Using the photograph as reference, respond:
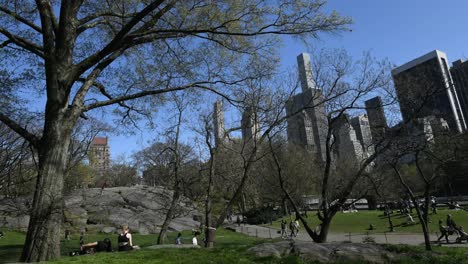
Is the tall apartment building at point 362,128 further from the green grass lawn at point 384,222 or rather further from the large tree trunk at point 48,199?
the large tree trunk at point 48,199

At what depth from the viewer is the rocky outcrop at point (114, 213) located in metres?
37.5

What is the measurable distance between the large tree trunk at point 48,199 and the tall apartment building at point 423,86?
1424 centimetres

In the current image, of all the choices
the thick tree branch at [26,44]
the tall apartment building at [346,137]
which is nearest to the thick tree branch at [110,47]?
the thick tree branch at [26,44]

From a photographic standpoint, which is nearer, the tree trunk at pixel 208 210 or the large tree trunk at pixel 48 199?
the large tree trunk at pixel 48 199

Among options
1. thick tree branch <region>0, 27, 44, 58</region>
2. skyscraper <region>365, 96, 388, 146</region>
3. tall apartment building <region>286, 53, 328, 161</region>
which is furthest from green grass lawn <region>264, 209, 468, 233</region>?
thick tree branch <region>0, 27, 44, 58</region>

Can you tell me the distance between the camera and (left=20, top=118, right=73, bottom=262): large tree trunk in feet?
25.2

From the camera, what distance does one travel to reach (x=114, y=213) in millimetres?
41375

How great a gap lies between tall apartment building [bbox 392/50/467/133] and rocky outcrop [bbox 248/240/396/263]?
967 cm

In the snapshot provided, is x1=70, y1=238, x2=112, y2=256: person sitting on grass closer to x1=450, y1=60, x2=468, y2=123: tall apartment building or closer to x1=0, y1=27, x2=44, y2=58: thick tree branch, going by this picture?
x1=0, y1=27, x2=44, y2=58: thick tree branch

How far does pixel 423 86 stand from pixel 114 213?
113 feet

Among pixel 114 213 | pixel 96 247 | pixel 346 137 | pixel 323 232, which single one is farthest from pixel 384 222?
pixel 114 213

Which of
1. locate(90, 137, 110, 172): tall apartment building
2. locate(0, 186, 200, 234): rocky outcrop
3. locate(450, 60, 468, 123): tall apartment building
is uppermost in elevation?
locate(90, 137, 110, 172): tall apartment building

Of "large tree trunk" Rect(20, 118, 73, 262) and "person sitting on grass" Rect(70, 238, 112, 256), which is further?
"person sitting on grass" Rect(70, 238, 112, 256)

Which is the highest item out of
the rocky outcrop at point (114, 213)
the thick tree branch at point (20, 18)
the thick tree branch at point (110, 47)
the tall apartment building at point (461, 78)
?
the tall apartment building at point (461, 78)
